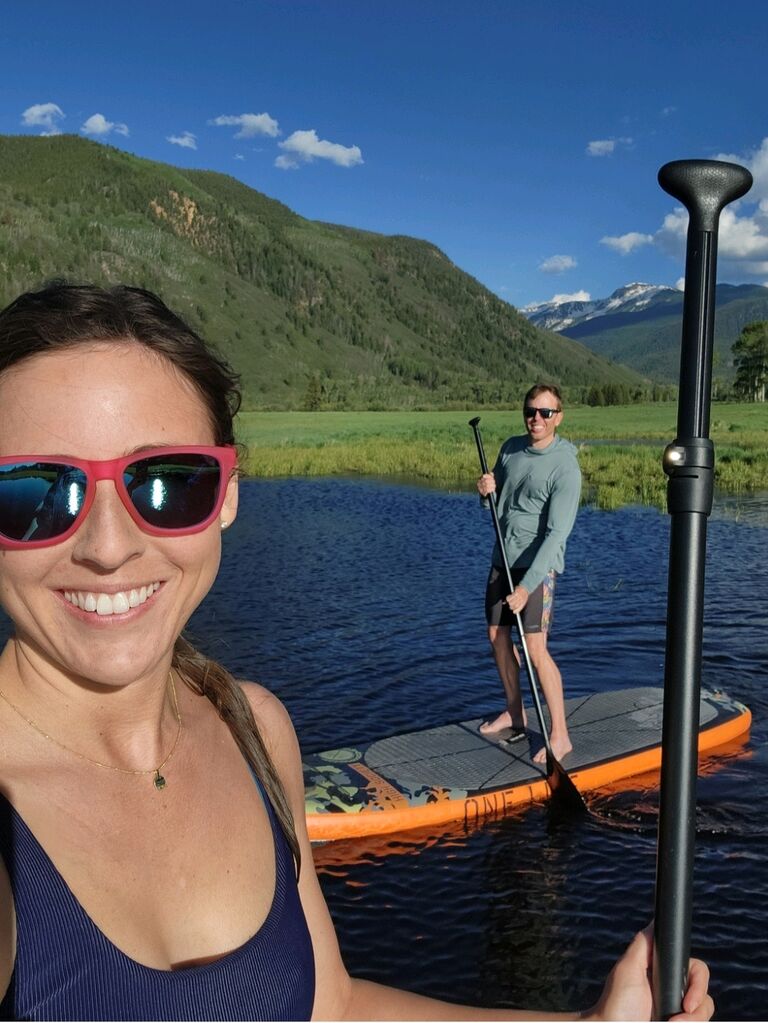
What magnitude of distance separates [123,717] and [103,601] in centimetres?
25

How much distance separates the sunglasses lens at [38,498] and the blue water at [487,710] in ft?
15.4

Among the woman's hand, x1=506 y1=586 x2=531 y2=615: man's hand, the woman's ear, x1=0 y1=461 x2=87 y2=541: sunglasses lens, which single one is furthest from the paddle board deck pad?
x1=0 y1=461 x2=87 y2=541: sunglasses lens

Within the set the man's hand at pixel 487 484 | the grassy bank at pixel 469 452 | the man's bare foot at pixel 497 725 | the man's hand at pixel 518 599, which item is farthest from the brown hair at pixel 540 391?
the grassy bank at pixel 469 452

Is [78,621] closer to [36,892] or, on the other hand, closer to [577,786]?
[36,892]

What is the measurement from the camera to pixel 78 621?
4.98 ft

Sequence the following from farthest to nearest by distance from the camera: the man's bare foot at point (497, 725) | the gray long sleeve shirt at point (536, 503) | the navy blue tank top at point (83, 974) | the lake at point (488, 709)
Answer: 1. the man's bare foot at point (497, 725)
2. the gray long sleeve shirt at point (536, 503)
3. the lake at point (488, 709)
4. the navy blue tank top at point (83, 974)

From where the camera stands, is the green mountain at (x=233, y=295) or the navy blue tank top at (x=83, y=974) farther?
the green mountain at (x=233, y=295)

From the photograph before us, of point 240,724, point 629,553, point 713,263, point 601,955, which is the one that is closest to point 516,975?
point 601,955

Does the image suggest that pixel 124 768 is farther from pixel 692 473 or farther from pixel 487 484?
pixel 487 484

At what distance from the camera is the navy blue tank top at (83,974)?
1.27 metres

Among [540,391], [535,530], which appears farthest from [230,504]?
[535,530]

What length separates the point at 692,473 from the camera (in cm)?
134

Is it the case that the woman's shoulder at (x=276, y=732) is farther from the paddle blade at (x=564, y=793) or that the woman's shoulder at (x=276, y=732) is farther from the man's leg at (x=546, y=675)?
the paddle blade at (x=564, y=793)

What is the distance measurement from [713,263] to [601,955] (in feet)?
18.5
